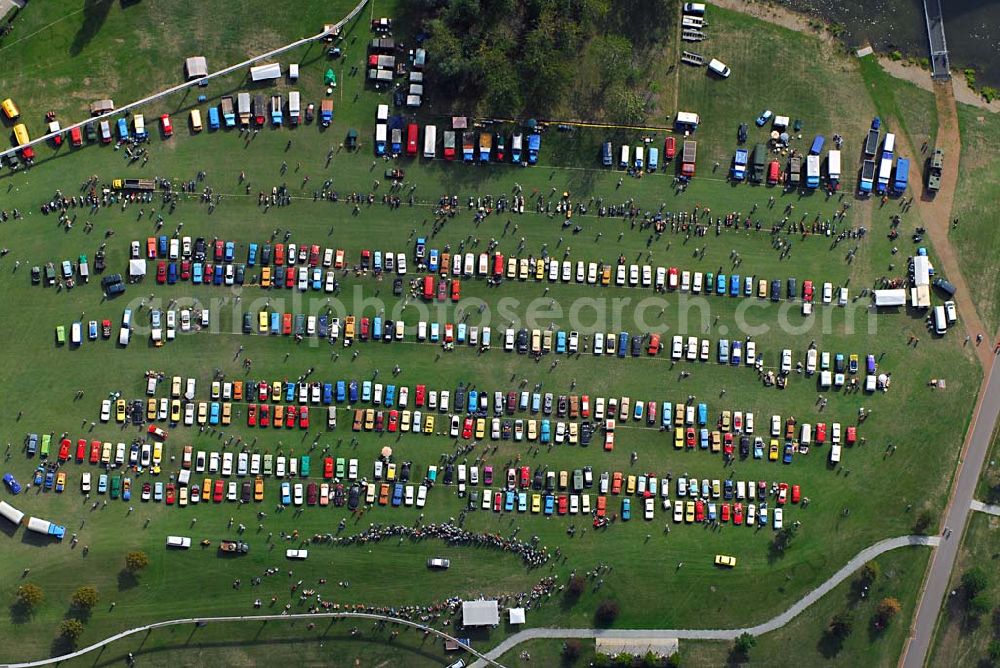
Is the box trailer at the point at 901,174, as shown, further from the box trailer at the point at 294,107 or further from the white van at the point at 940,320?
the box trailer at the point at 294,107

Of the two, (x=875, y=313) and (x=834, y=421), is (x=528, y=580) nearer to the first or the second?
(x=834, y=421)

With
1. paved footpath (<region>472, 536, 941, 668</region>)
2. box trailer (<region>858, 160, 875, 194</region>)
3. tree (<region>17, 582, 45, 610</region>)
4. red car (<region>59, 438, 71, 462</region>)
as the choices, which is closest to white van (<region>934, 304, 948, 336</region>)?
box trailer (<region>858, 160, 875, 194</region>)

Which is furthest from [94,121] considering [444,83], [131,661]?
[131,661]

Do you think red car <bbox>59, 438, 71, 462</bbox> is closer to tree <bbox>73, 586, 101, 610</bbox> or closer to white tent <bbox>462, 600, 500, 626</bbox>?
tree <bbox>73, 586, 101, 610</bbox>

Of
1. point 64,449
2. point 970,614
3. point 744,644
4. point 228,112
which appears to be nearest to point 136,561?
point 64,449

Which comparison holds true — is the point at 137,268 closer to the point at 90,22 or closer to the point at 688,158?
the point at 90,22

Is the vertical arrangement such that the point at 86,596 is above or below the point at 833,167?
below

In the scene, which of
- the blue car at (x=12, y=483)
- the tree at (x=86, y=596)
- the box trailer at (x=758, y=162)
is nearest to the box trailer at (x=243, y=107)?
the blue car at (x=12, y=483)
